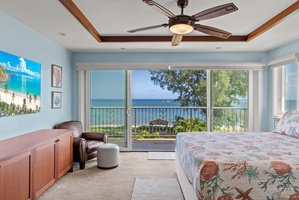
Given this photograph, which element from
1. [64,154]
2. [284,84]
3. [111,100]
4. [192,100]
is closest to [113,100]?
[111,100]

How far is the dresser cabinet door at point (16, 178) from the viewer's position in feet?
6.36

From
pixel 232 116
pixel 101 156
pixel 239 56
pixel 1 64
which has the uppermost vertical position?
pixel 239 56

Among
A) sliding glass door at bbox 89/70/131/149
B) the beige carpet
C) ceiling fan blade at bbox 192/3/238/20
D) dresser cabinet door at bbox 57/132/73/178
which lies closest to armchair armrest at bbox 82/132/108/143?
the beige carpet

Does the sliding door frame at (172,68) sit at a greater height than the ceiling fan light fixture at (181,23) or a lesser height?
lesser

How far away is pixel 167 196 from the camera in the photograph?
8.86ft

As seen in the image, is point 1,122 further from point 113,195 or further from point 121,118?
point 121,118

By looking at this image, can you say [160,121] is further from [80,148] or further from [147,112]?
[80,148]

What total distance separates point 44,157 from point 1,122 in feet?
2.28

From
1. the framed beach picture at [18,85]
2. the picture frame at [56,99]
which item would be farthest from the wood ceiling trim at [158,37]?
the picture frame at [56,99]

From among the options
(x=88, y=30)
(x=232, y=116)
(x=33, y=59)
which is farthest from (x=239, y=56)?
(x=33, y=59)

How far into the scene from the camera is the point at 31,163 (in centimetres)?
238

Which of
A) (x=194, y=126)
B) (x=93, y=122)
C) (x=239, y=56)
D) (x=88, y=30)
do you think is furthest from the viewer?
(x=194, y=126)

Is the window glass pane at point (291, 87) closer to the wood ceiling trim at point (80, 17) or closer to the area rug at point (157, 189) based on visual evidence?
the area rug at point (157, 189)

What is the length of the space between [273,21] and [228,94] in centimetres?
231
